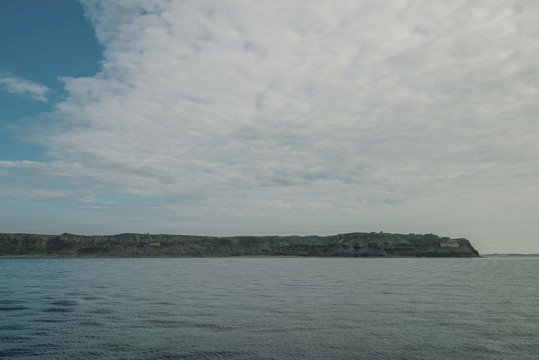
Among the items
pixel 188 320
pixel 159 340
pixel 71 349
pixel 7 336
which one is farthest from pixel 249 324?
pixel 7 336

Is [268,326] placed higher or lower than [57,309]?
higher

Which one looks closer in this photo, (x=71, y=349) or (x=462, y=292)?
(x=71, y=349)

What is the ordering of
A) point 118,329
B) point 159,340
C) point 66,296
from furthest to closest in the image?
point 66,296
point 118,329
point 159,340

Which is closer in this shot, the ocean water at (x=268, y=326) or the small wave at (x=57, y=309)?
the ocean water at (x=268, y=326)

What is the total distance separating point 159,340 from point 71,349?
21.0ft

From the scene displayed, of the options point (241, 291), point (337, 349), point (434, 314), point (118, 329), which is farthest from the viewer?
point (241, 291)

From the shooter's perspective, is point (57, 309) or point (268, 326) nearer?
point (268, 326)

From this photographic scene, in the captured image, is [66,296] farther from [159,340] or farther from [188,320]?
[159,340]

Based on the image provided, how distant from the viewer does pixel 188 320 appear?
126 ft

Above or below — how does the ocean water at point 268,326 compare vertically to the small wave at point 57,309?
above

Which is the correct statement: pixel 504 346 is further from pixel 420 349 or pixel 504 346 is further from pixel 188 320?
pixel 188 320

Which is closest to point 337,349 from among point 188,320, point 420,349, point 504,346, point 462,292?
point 420,349

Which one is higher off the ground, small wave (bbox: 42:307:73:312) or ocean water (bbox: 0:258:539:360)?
ocean water (bbox: 0:258:539:360)

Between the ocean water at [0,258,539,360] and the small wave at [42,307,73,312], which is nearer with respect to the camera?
the ocean water at [0,258,539,360]
